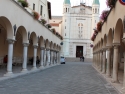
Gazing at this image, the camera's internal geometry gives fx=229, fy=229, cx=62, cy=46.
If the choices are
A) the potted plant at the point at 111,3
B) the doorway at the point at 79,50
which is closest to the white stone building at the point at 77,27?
the doorway at the point at 79,50

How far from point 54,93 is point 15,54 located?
2109cm

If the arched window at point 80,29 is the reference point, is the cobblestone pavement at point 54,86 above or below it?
below

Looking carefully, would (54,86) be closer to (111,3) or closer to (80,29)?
(111,3)

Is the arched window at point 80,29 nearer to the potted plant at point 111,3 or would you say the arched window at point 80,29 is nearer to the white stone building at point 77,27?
the white stone building at point 77,27

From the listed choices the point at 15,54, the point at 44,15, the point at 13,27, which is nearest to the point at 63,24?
the point at 44,15

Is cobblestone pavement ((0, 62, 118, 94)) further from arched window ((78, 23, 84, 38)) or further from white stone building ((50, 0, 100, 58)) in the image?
arched window ((78, 23, 84, 38))

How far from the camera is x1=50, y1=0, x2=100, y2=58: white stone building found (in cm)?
6962

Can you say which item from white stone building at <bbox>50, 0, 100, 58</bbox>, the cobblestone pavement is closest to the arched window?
white stone building at <bbox>50, 0, 100, 58</bbox>

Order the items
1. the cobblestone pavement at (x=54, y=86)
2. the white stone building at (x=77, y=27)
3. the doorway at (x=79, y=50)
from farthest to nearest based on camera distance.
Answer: the doorway at (x=79, y=50) < the white stone building at (x=77, y=27) < the cobblestone pavement at (x=54, y=86)

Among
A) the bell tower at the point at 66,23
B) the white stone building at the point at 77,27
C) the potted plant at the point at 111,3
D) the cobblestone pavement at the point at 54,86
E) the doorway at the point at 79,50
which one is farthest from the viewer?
the doorway at the point at 79,50

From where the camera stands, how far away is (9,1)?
14.7 metres

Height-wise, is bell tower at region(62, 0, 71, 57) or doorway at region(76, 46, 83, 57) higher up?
bell tower at region(62, 0, 71, 57)

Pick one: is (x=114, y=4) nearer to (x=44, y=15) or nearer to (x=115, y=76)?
(x=115, y=76)

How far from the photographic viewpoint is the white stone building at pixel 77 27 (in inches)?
2741
